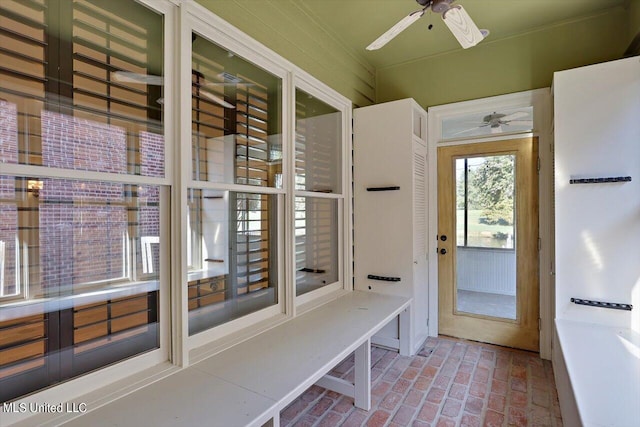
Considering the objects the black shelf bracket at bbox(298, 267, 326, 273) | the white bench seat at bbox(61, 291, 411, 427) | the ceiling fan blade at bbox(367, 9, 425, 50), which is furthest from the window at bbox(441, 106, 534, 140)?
the white bench seat at bbox(61, 291, 411, 427)

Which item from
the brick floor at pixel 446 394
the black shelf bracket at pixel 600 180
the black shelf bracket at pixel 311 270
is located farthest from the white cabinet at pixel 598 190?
the black shelf bracket at pixel 311 270

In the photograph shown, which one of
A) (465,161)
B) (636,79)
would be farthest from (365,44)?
(636,79)

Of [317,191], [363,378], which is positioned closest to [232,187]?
[317,191]

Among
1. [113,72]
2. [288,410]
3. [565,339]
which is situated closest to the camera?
[113,72]

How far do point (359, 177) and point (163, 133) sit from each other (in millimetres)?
2132

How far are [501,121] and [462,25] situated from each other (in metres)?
1.53

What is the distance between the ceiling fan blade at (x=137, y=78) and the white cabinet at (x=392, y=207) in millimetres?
2154

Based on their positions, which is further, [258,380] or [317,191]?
[317,191]

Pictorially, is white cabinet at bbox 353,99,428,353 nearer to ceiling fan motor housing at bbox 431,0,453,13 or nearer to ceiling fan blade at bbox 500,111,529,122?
ceiling fan blade at bbox 500,111,529,122

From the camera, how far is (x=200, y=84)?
1.96 metres

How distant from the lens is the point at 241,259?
2.29m

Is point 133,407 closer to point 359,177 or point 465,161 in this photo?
point 359,177

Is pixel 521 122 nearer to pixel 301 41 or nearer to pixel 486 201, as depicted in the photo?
pixel 486 201

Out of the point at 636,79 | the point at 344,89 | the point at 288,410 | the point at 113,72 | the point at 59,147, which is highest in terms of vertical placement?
the point at 344,89
